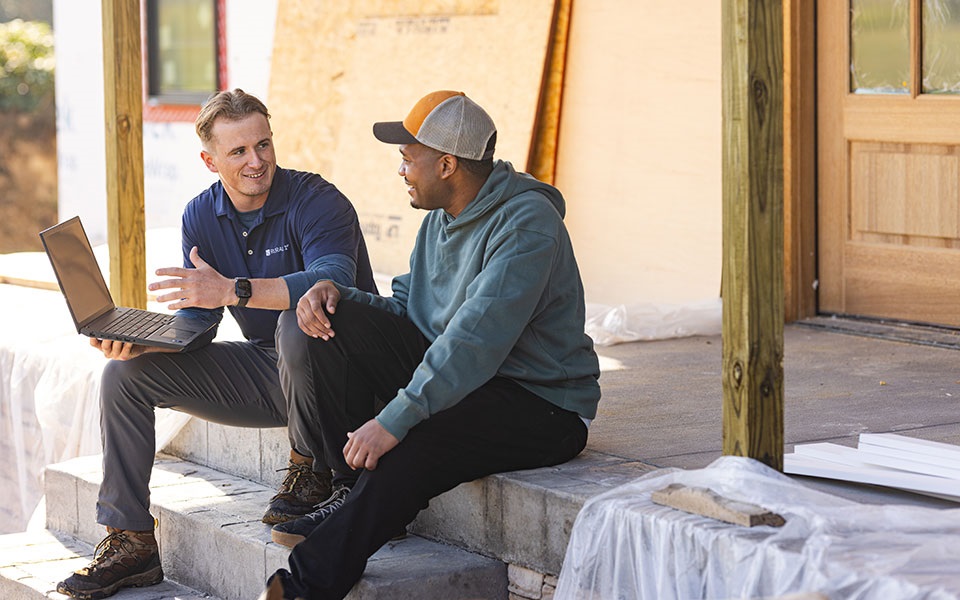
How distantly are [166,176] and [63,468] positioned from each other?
5.45m

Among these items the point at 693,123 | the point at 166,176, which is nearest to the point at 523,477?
the point at 693,123

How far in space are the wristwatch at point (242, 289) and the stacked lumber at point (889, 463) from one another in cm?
161

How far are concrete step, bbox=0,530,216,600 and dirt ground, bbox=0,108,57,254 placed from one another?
1437 cm

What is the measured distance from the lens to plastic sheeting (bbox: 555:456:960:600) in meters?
2.78

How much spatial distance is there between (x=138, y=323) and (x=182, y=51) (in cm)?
667

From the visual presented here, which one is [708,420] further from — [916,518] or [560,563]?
[916,518]

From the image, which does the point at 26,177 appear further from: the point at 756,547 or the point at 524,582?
the point at 756,547

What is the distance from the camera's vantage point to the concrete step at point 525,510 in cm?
360

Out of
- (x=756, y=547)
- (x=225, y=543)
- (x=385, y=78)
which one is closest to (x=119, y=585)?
(x=225, y=543)

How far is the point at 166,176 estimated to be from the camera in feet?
33.9

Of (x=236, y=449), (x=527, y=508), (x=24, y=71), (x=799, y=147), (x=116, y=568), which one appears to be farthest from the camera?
(x=24, y=71)

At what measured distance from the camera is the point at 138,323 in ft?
14.4

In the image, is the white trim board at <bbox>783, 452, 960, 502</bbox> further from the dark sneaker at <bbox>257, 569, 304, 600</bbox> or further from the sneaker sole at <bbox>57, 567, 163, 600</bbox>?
the sneaker sole at <bbox>57, 567, 163, 600</bbox>

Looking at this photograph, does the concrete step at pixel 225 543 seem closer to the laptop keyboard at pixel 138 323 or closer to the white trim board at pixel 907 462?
the laptop keyboard at pixel 138 323
